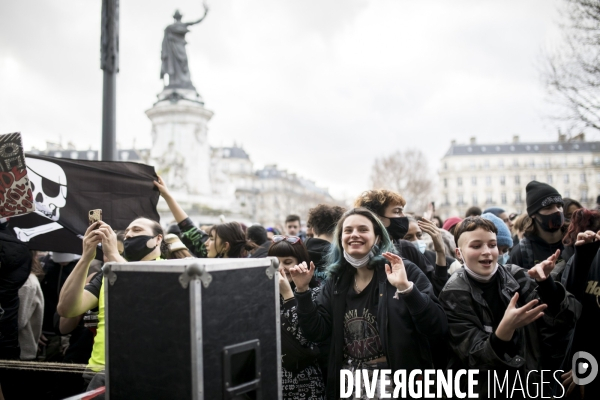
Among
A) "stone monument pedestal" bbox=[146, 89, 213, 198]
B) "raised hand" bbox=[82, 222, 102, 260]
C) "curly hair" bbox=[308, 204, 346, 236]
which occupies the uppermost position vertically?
"stone monument pedestal" bbox=[146, 89, 213, 198]

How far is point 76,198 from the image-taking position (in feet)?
14.1

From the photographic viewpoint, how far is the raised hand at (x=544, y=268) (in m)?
2.77

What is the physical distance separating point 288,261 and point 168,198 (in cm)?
146

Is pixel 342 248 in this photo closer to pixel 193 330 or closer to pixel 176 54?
pixel 193 330

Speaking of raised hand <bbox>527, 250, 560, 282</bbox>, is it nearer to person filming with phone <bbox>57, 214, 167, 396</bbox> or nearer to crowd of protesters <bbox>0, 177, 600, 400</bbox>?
crowd of protesters <bbox>0, 177, 600, 400</bbox>

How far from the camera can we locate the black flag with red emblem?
4.15 meters

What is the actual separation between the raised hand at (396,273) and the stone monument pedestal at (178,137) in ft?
60.9

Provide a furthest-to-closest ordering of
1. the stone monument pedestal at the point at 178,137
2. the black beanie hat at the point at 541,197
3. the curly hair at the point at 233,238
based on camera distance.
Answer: the stone monument pedestal at the point at 178,137, the curly hair at the point at 233,238, the black beanie hat at the point at 541,197

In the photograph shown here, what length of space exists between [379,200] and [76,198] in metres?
2.70

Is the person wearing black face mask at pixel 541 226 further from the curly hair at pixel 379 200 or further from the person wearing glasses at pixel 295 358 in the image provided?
the person wearing glasses at pixel 295 358

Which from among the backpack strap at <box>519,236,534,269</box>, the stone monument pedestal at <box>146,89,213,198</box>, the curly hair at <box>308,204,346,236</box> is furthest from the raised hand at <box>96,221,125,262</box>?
the stone monument pedestal at <box>146,89,213,198</box>

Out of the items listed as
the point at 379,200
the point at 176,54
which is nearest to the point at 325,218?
the point at 379,200

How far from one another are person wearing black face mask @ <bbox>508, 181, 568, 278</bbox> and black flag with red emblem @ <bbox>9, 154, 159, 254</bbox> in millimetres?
3508

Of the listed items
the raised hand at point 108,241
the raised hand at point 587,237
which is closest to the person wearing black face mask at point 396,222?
the raised hand at point 587,237
